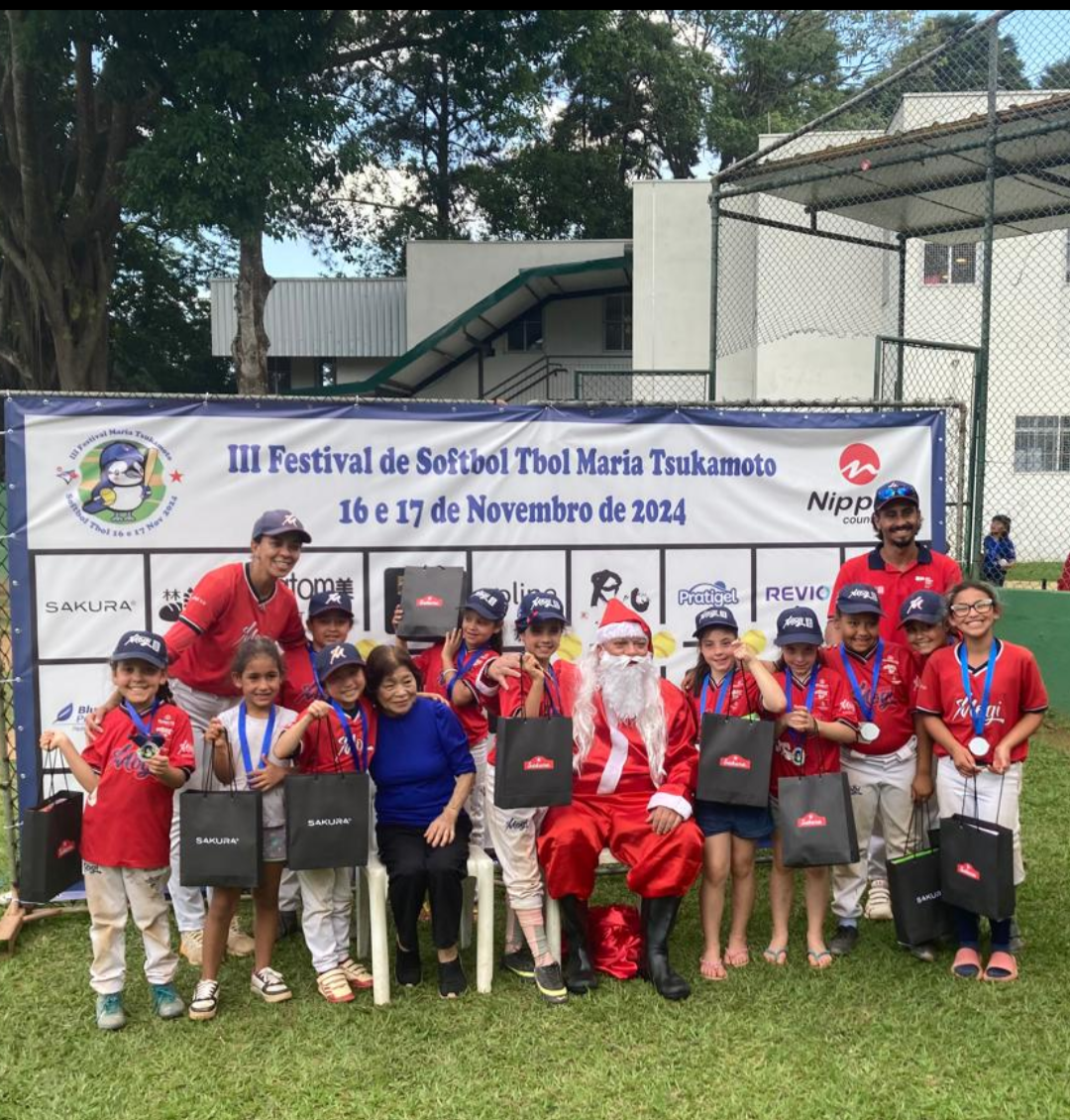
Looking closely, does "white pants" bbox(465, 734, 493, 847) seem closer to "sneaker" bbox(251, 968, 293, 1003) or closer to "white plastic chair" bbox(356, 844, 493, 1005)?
"white plastic chair" bbox(356, 844, 493, 1005)

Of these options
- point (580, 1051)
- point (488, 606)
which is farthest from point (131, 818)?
point (580, 1051)

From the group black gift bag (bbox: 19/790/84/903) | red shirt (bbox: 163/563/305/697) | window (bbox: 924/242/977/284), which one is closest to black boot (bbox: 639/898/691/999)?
red shirt (bbox: 163/563/305/697)

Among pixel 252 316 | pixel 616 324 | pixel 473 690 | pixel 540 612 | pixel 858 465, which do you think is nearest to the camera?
pixel 540 612

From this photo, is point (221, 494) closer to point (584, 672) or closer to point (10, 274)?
point (584, 672)

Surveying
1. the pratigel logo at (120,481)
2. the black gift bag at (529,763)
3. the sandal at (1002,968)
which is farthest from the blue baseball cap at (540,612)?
the sandal at (1002,968)

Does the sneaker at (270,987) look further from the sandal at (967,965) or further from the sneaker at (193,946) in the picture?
the sandal at (967,965)

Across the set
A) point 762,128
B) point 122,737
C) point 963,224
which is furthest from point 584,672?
point 762,128

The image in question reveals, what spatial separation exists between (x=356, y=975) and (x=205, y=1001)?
0.58 meters

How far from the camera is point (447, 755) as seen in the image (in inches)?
160

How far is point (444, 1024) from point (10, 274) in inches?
756

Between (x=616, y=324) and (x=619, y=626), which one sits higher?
(x=616, y=324)

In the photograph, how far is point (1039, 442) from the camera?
16406 millimetres

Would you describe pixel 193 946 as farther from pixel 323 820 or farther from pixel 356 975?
pixel 323 820

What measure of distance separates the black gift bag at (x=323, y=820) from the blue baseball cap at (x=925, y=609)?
92.4 inches
